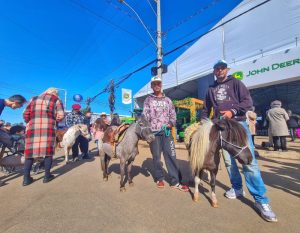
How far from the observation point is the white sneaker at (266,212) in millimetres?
2213

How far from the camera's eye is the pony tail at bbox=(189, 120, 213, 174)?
8.71 feet

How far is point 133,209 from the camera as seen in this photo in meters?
2.66

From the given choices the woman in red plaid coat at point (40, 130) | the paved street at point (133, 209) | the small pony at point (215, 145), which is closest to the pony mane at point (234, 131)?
the small pony at point (215, 145)

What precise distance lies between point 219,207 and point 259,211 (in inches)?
18.9

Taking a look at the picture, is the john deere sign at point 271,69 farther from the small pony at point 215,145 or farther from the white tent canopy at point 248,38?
the small pony at point 215,145

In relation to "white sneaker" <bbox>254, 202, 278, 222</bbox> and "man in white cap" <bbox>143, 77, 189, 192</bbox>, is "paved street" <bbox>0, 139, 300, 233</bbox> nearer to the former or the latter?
"white sneaker" <bbox>254, 202, 278, 222</bbox>

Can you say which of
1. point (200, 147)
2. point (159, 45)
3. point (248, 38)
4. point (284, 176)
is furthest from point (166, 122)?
point (248, 38)

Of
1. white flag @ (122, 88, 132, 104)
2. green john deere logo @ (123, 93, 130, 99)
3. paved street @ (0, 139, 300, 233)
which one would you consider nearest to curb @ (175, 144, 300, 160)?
paved street @ (0, 139, 300, 233)

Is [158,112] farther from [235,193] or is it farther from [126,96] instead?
[126,96]

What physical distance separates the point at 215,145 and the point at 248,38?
11628mm

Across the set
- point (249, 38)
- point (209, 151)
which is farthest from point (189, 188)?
point (249, 38)

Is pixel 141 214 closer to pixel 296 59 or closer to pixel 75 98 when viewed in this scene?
pixel 296 59

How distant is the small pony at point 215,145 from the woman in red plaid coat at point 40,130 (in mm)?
3012

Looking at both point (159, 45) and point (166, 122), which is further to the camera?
point (159, 45)
